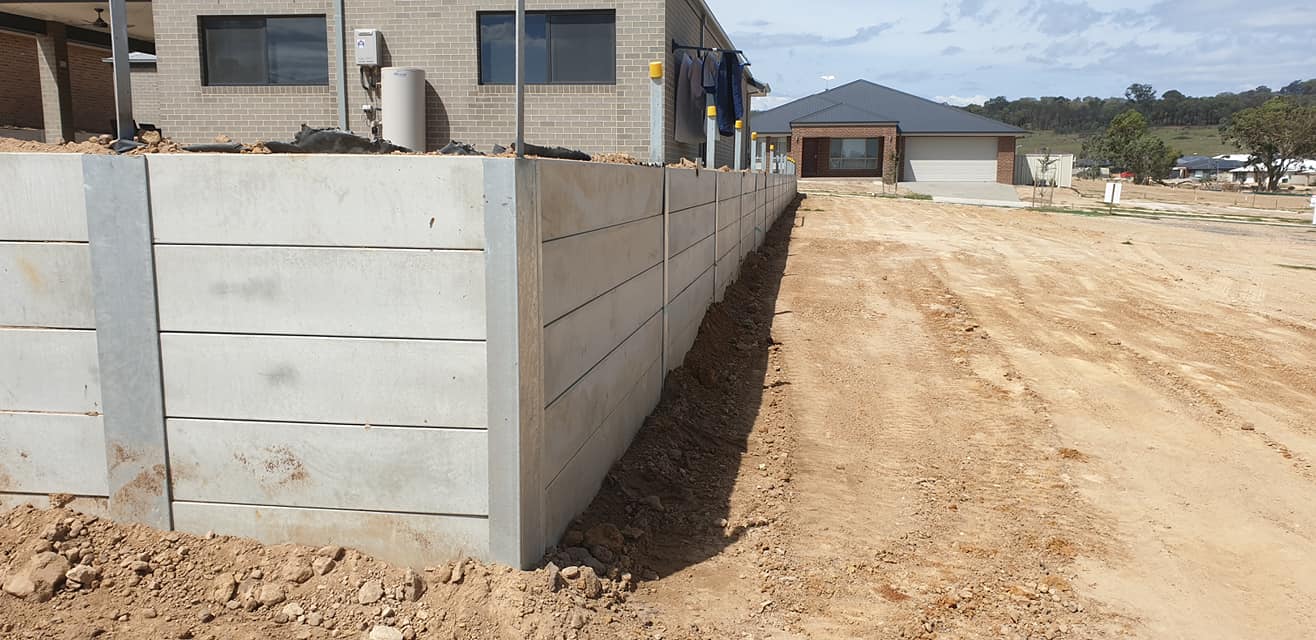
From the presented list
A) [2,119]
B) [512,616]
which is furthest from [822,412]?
[2,119]

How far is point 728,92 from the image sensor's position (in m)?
18.1

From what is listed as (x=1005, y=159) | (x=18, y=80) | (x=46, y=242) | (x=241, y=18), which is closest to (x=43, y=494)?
(x=46, y=242)

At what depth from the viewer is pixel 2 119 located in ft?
61.1

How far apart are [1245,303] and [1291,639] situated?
11.0 meters

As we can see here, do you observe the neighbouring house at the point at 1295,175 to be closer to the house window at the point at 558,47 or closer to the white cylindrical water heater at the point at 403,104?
the house window at the point at 558,47

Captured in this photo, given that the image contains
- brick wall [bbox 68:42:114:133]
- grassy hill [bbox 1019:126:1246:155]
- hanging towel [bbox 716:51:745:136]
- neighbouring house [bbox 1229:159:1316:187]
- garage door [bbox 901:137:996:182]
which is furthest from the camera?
grassy hill [bbox 1019:126:1246:155]

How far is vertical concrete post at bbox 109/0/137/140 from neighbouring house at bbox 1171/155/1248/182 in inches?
4557

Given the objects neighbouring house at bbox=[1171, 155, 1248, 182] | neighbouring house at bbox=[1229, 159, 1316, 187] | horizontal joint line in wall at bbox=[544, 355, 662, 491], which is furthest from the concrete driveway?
neighbouring house at bbox=[1171, 155, 1248, 182]

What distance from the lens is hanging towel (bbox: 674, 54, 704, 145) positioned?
57.0ft

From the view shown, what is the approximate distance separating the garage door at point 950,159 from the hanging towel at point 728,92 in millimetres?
35608

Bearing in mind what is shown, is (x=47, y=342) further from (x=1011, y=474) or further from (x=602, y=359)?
(x=1011, y=474)

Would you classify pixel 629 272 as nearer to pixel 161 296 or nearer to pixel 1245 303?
pixel 161 296

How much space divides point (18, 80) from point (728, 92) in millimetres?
14093

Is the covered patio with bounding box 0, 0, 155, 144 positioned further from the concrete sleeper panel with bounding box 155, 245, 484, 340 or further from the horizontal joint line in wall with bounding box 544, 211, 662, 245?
the concrete sleeper panel with bounding box 155, 245, 484, 340
